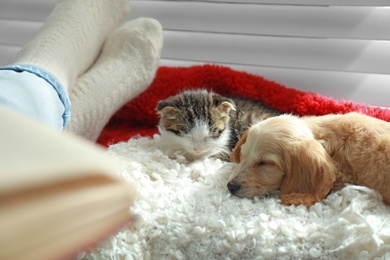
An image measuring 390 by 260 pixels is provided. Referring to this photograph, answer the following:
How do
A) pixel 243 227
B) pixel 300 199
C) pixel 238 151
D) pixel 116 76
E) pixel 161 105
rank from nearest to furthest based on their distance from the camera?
pixel 243 227 → pixel 300 199 → pixel 238 151 → pixel 161 105 → pixel 116 76

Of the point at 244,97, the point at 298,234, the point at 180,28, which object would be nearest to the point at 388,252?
the point at 298,234

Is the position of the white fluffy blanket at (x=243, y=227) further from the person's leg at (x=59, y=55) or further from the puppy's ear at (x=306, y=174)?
the person's leg at (x=59, y=55)

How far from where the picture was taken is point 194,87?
1803 mm

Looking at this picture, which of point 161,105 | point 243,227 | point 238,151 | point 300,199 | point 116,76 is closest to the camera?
point 243,227

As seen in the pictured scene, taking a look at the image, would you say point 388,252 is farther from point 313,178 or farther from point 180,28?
point 180,28

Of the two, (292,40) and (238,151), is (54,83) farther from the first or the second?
(292,40)

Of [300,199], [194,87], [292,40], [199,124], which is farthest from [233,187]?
[292,40]

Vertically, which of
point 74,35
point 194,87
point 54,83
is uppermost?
point 54,83

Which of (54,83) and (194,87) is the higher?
(54,83)

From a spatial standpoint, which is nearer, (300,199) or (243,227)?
(243,227)

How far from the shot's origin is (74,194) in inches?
10.3

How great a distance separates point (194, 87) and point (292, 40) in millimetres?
406

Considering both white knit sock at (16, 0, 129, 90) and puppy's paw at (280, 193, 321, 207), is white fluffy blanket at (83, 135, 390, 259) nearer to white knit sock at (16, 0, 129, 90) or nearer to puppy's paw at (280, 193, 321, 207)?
puppy's paw at (280, 193, 321, 207)

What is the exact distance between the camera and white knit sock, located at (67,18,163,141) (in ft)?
5.35
